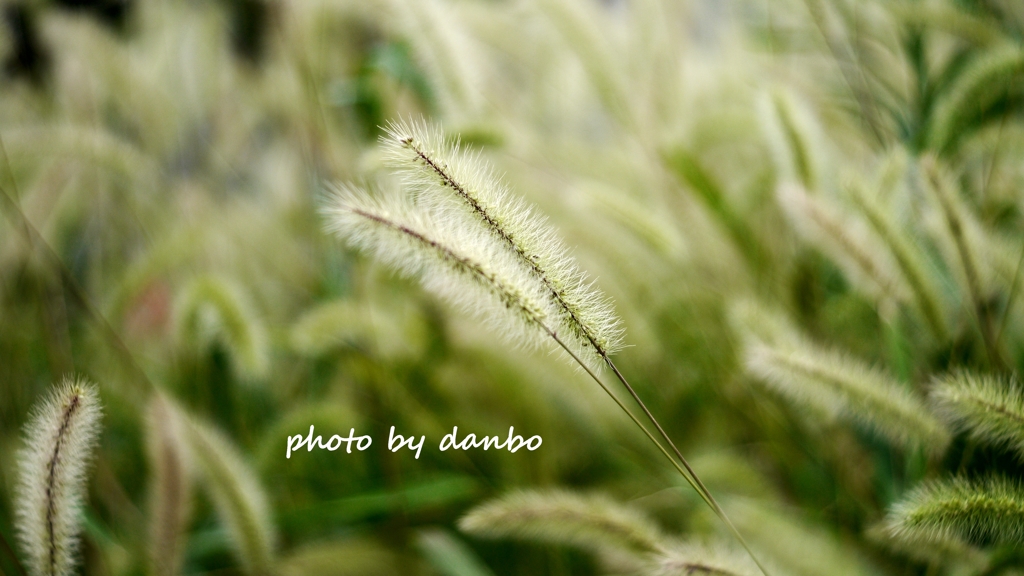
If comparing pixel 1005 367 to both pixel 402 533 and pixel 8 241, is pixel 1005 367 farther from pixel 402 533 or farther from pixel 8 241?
pixel 8 241

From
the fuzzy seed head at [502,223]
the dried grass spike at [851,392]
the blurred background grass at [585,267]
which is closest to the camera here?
the fuzzy seed head at [502,223]

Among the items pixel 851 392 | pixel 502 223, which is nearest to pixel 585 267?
pixel 851 392

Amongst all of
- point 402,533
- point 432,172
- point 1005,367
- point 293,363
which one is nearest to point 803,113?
point 1005,367

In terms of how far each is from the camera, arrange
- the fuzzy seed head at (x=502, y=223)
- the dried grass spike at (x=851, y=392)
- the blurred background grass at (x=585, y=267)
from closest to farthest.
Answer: the fuzzy seed head at (x=502, y=223) → the dried grass spike at (x=851, y=392) → the blurred background grass at (x=585, y=267)

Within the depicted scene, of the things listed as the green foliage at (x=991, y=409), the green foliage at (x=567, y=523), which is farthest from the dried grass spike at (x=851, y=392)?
the green foliage at (x=567, y=523)

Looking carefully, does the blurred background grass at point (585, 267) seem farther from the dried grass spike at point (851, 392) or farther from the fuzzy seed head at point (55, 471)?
the fuzzy seed head at point (55, 471)

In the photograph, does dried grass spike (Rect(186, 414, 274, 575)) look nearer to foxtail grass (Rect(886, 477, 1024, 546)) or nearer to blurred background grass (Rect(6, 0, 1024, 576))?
blurred background grass (Rect(6, 0, 1024, 576))
